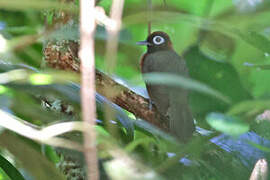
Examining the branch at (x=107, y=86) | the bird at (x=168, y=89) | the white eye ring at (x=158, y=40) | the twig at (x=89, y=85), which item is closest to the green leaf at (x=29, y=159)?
the twig at (x=89, y=85)

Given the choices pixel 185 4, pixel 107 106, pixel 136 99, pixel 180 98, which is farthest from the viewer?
pixel 185 4

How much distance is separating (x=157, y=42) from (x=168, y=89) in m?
0.61

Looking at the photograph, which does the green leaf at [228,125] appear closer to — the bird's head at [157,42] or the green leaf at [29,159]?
the green leaf at [29,159]

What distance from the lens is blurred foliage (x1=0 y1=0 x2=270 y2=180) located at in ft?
3.10

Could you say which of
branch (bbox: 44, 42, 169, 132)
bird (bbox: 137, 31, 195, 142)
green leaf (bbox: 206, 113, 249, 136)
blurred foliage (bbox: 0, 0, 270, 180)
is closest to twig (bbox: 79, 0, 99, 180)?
blurred foliage (bbox: 0, 0, 270, 180)

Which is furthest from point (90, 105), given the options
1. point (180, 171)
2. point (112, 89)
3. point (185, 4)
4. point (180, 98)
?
point (185, 4)

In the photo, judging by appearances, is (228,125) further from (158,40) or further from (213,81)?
(158,40)

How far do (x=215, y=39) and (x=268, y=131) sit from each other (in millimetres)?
976

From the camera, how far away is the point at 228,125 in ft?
3.02

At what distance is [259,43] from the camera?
144cm

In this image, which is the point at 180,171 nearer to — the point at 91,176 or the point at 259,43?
the point at 259,43

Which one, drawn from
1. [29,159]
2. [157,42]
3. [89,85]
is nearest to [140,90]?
[29,159]

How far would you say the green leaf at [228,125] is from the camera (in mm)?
906

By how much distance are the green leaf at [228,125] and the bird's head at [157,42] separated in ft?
6.77
